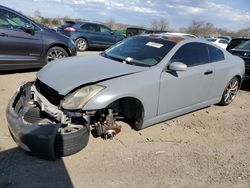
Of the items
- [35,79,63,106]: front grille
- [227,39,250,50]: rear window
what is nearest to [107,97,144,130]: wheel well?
[35,79,63,106]: front grille

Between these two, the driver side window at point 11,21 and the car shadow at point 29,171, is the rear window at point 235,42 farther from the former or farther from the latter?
the car shadow at point 29,171

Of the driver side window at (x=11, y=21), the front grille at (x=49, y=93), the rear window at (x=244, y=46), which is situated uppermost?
the driver side window at (x=11, y=21)

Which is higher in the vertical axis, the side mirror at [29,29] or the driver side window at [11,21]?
the driver side window at [11,21]

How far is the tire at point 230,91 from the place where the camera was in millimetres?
6641

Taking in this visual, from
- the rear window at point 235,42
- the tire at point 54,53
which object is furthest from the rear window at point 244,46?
the tire at point 54,53

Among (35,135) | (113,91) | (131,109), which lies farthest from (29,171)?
(131,109)

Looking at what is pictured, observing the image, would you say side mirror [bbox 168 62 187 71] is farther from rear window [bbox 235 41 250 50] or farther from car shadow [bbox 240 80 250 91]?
rear window [bbox 235 41 250 50]

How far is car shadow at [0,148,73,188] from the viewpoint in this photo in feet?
11.2

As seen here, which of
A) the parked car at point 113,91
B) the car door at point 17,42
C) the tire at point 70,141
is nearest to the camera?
the tire at point 70,141

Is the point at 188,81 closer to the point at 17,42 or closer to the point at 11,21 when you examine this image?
the point at 17,42

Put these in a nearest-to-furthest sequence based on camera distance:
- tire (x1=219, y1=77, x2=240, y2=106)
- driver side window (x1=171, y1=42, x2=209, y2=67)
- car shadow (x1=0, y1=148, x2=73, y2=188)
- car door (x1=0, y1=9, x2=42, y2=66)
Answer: car shadow (x1=0, y1=148, x2=73, y2=188) < driver side window (x1=171, y1=42, x2=209, y2=67) < tire (x1=219, y1=77, x2=240, y2=106) < car door (x1=0, y1=9, x2=42, y2=66)

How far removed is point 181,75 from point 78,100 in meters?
1.89

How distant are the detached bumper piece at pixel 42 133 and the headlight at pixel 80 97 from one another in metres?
0.26

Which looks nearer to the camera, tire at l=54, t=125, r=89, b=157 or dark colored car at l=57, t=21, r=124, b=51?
tire at l=54, t=125, r=89, b=157
